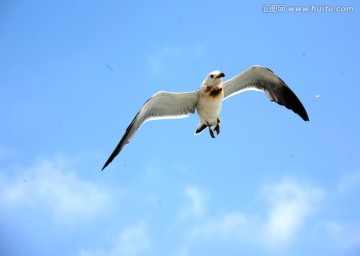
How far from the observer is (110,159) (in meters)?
9.84

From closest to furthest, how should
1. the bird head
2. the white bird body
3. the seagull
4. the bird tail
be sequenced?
the bird head < the white bird body < the seagull < the bird tail

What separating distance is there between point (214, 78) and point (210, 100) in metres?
0.53

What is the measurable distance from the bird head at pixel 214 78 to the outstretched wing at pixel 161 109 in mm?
565

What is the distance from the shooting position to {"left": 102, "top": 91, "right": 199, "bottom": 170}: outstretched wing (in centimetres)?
999

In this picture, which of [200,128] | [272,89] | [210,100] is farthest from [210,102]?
[272,89]

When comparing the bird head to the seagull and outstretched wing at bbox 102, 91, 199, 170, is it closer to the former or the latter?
the seagull

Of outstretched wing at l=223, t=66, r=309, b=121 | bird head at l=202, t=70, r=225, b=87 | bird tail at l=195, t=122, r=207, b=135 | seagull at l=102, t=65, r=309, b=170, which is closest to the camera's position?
bird head at l=202, t=70, r=225, b=87

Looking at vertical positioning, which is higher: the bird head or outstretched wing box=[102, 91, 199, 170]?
the bird head

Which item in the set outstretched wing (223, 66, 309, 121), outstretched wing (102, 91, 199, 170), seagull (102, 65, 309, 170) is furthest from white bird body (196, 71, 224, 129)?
outstretched wing (223, 66, 309, 121)

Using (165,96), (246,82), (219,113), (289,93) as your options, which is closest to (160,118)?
(165,96)

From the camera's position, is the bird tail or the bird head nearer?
the bird head

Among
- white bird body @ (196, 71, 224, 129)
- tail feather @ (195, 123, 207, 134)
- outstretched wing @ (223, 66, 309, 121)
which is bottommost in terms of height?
tail feather @ (195, 123, 207, 134)

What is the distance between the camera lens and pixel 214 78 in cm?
938

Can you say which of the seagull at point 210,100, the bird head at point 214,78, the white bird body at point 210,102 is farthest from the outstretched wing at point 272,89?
the bird head at point 214,78
